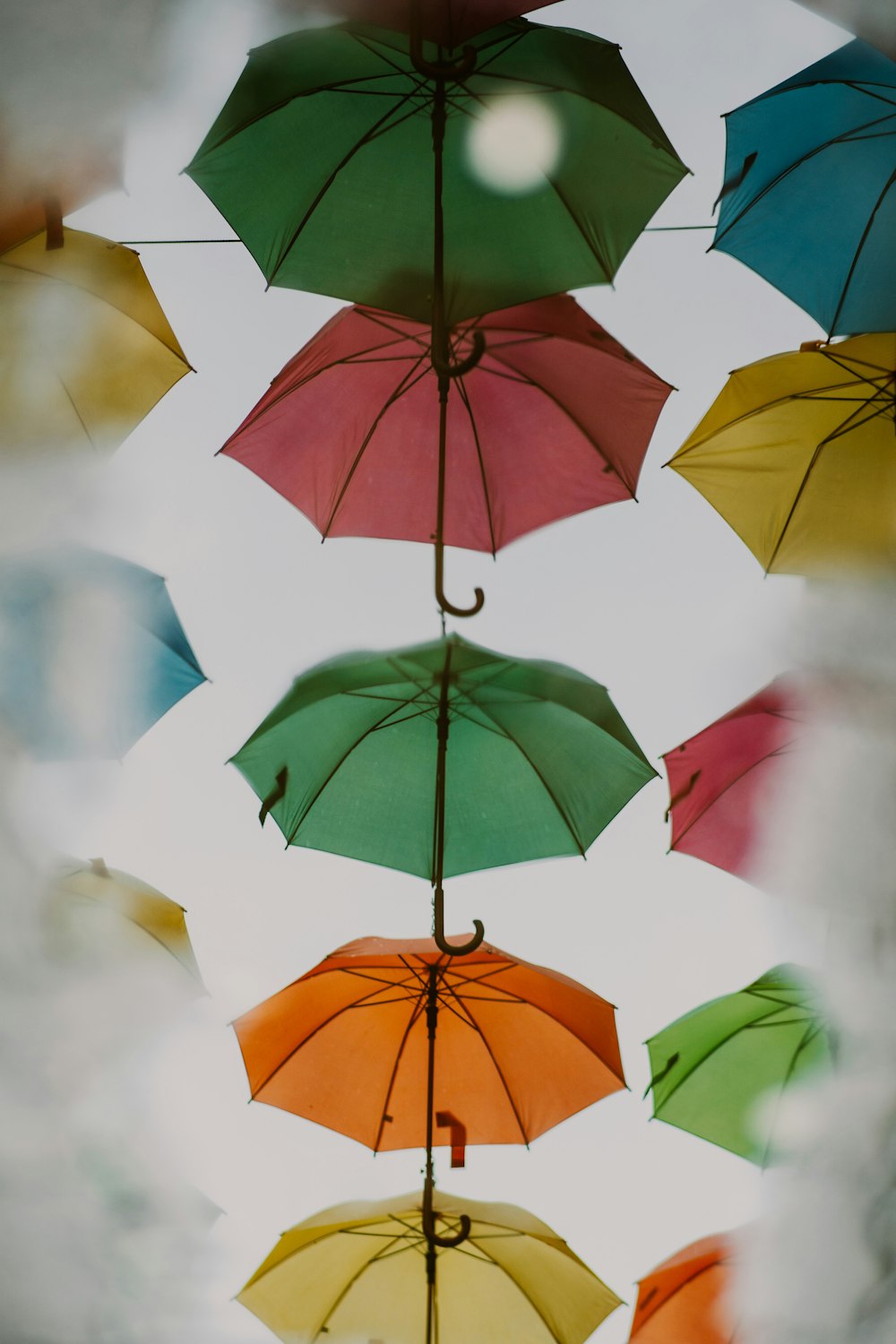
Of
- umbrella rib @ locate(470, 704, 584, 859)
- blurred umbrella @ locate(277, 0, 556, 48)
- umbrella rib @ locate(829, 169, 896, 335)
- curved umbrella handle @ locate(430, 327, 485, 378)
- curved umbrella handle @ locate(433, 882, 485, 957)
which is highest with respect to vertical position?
blurred umbrella @ locate(277, 0, 556, 48)

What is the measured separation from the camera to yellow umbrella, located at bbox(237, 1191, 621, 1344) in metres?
3.20

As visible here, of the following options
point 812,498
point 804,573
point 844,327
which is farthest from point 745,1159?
point 844,327

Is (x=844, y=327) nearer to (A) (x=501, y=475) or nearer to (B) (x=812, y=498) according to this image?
(B) (x=812, y=498)

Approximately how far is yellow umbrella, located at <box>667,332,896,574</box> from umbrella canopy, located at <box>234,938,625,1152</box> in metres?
1.33

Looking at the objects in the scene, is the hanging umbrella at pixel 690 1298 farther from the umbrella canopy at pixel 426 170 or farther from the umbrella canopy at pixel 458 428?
the umbrella canopy at pixel 426 170

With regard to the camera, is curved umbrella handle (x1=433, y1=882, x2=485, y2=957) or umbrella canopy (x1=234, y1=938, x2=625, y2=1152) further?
umbrella canopy (x1=234, y1=938, x2=625, y2=1152)

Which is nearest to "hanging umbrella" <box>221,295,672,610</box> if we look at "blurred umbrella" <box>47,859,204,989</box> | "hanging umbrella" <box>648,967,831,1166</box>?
"blurred umbrella" <box>47,859,204,989</box>

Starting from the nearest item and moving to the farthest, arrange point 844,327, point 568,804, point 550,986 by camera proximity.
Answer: point 844,327 < point 568,804 < point 550,986

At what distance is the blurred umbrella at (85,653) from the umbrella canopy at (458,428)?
0.46 metres

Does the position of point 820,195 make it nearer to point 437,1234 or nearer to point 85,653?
point 85,653

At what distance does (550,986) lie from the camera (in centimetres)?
320

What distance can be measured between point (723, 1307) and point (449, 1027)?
970 mm

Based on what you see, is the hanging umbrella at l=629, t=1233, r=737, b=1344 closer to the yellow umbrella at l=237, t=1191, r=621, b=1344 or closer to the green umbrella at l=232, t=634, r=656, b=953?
the yellow umbrella at l=237, t=1191, r=621, b=1344

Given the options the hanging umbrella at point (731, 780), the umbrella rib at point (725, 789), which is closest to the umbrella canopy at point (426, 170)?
the hanging umbrella at point (731, 780)
